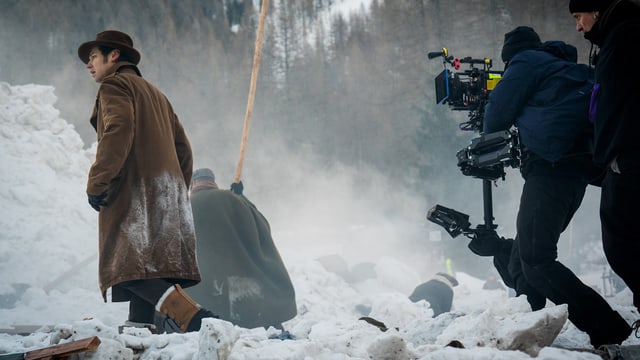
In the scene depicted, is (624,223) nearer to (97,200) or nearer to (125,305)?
(97,200)

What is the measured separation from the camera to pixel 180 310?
2418 mm

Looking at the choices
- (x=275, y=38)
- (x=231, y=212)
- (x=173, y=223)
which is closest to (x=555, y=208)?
(x=173, y=223)

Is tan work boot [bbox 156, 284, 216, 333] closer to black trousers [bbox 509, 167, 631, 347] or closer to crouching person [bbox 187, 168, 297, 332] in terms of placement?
crouching person [bbox 187, 168, 297, 332]

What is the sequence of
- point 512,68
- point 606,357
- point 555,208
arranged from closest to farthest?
point 606,357 → point 555,208 → point 512,68

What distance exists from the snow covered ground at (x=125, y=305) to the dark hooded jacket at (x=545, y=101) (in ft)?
2.44

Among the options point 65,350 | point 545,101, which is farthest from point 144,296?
point 545,101

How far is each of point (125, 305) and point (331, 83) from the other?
8.74 m

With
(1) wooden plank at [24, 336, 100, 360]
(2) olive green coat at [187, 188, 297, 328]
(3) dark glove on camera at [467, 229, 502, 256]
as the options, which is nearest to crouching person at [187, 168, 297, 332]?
(2) olive green coat at [187, 188, 297, 328]

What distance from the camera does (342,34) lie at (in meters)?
12.5

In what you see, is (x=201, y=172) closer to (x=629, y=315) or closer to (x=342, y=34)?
(x=629, y=315)

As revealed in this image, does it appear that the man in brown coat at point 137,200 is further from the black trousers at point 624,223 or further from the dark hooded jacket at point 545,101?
the black trousers at point 624,223

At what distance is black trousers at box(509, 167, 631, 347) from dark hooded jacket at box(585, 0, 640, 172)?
395 millimetres

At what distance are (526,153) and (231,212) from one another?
7.91ft

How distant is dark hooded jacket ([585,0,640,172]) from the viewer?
62.2 inches
